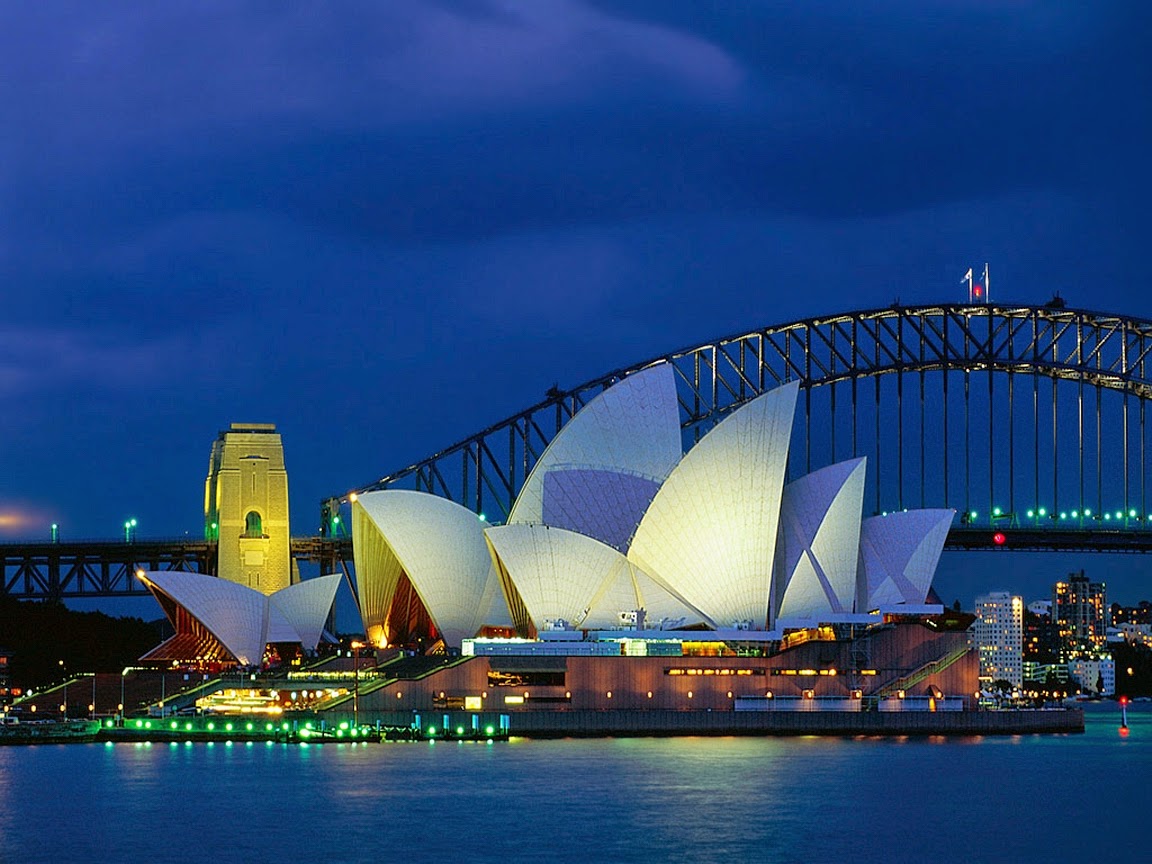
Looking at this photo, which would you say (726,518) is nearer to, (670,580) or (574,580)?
(670,580)

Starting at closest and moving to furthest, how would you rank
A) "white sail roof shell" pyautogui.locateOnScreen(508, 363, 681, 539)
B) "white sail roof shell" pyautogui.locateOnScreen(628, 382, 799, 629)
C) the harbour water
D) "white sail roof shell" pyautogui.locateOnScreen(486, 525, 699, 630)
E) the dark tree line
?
the harbour water
"white sail roof shell" pyautogui.locateOnScreen(628, 382, 799, 629)
"white sail roof shell" pyautogui.locateOnScreen(486, 525, 699, 630)
"white sail roof shell" pyautogui.locateOnScreen(508, 363, 681, 539)
the dark tree line

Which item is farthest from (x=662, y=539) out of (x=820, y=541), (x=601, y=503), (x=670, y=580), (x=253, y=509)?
(x=253, y=509)

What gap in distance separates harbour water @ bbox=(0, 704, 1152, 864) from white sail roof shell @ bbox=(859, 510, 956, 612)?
14.2 meters

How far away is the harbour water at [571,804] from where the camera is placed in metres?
43.1

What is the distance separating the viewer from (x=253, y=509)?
330 ft

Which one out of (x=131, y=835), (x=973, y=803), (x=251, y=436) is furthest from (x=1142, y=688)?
(x=131, y=835)

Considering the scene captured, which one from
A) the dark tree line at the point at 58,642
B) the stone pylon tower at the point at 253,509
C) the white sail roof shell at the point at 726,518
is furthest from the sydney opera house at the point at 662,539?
the dark tree line at the point at 58,642

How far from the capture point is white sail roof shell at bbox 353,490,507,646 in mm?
85062

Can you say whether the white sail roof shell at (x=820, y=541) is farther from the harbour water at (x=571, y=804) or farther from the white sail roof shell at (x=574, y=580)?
the harbour water at (x=571, y=804)

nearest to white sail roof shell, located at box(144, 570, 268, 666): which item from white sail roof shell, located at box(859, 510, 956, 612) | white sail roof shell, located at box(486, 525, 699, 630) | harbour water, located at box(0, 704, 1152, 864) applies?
white sail roof shell, located at box(486, 525, 699, 630)

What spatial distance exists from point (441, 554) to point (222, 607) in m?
12.3

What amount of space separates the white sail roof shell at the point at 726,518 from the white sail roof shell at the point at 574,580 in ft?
2.39

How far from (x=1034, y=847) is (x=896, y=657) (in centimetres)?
3635

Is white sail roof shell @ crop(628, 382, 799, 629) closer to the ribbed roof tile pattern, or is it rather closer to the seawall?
the ribbed roof tile pattern
